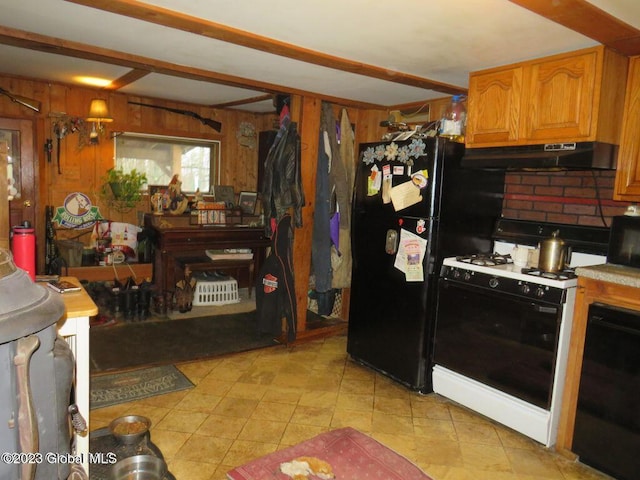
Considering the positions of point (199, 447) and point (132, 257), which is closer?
point (199, 447)

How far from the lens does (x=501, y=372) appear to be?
8.24 feet

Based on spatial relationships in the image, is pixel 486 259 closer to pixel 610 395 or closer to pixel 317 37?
pixel 610 395

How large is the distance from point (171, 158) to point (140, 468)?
12.2 ft

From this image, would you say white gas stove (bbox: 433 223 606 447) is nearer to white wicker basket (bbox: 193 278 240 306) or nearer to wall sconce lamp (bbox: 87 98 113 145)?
white wicker basket (bbox: 193 278 240 306)

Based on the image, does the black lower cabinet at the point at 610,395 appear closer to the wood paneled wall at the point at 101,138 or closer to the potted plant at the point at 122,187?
the wood paneled wall at the point at 101,138

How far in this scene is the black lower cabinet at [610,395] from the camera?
2.01 metres

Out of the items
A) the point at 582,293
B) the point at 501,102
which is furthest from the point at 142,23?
the point at 582,293

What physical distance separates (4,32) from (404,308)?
2.73 metres

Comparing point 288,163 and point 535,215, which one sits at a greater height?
point 288,163

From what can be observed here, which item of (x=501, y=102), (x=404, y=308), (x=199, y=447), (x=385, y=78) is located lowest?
(x=199, y=447)

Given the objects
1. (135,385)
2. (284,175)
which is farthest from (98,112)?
(135,385)

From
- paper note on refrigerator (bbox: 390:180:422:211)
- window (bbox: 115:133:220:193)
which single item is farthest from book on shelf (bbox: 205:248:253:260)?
paper note on refrigerator (bbox: 390:180:422:211)

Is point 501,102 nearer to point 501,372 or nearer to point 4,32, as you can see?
point 501,372

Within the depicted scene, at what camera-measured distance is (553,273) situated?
96.0 inches
